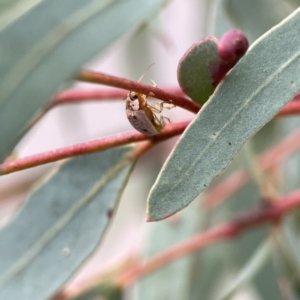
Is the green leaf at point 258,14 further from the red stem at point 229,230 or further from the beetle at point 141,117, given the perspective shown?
the beetle at point 141,117

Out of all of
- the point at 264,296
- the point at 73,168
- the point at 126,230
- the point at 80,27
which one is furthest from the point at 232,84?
the point at 126,230

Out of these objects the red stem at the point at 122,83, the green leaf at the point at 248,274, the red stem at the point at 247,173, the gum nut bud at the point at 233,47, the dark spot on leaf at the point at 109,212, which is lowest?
the red stem at the point at 247,173

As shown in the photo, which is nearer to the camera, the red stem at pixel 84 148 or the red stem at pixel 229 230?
the red stem at pixel 84 148

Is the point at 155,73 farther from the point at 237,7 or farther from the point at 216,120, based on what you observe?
the point at 216,120

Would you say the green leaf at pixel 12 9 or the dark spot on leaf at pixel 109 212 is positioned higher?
the green leaf at pixel 12 9

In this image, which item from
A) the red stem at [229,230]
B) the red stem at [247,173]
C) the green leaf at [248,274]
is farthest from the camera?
A: the red stem at [247,173]

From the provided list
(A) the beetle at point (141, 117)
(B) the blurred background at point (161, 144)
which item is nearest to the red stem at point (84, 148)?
(A) the beetle at point (141, 117)

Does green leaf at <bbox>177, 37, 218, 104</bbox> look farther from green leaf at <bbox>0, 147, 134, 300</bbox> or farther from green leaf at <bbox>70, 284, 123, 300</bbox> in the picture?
green leaf at <bbox>70, 284, 123, 300</bbox>
